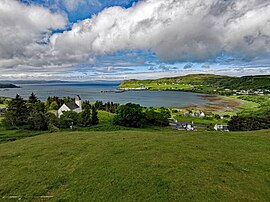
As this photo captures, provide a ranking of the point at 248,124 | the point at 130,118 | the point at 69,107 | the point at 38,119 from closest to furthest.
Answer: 1. the point at 38,119
2. the point at 248,124
3. the point at 130,118
4. the point at 69,107

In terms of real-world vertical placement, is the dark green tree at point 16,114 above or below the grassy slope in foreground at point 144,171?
below

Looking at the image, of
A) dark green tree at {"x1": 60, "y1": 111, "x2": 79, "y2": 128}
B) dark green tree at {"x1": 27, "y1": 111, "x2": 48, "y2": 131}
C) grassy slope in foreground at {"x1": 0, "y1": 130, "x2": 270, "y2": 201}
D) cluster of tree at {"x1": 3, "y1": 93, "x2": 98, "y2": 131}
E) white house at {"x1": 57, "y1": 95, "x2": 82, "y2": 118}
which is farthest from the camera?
white house at {"x1": 57, "y1": 95, "x2": 82, "y2": 118}

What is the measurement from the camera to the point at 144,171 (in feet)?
40.7

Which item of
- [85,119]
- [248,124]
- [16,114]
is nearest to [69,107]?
[85,119]

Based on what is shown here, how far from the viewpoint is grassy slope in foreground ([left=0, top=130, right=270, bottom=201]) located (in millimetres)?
10219

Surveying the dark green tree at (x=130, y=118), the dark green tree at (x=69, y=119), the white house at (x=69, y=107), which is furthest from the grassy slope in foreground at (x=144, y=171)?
the white house at (x=69, y=107)

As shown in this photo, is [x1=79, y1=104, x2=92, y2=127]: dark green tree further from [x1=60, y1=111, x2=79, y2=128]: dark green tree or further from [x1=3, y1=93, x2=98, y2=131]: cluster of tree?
[x1=60, y1=111, x2=79, y2=128]: dark green tree

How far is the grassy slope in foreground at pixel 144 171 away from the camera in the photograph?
10219 mm

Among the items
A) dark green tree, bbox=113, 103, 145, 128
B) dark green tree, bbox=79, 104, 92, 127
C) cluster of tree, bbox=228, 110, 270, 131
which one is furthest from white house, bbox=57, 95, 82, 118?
cluster of tree, bbox=228, 110, 270, 131

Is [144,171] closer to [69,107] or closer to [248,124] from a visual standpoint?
[248,124]

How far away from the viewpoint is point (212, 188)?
10.3 m

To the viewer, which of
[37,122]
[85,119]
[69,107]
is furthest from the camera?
[69,107]

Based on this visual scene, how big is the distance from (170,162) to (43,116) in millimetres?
40437

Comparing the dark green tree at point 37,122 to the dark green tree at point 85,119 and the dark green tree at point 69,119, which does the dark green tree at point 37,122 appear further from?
the dark green tree at point 85,119
